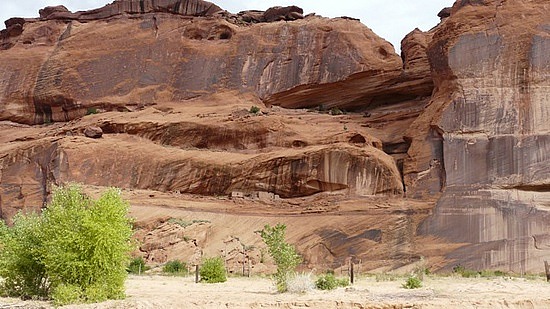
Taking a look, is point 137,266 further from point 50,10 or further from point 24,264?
point 50,10

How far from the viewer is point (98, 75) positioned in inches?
1944

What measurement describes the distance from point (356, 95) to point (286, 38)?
717 centimetres

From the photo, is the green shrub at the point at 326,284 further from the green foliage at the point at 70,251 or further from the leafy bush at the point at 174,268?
the leafy bush at the point at 174,268

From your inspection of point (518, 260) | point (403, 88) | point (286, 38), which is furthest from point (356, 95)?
point (518, 260)

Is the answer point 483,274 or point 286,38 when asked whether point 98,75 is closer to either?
point 286,38

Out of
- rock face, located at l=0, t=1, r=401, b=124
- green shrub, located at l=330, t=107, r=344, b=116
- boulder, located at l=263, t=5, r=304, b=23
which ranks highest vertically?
boulder, located at l=263, t=5, r=304, b=23

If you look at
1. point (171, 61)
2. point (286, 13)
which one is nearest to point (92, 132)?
point (171, 61)

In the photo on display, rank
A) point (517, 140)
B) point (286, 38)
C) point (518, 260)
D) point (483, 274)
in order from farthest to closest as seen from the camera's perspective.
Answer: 1. point (286, 38)
2. point (517, 140)
3. point (518, 260)
4. point (483, 274)

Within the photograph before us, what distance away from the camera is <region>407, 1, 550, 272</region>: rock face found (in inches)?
1186

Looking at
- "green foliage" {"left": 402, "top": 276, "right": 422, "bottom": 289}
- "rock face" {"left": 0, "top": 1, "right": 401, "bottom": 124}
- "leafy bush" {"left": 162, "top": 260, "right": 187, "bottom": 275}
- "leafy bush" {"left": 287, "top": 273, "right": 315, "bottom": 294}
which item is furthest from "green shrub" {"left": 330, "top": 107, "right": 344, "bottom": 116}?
"leafy bush" {"left": 287, "top": 273, "right": 315, "bottom": 294}

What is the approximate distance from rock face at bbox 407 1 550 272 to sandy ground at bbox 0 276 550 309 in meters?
5.08

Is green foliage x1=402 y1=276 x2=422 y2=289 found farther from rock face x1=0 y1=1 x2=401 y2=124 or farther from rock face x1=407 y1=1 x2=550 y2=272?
rock face x1=0 y1=1 x2=401 y2=124

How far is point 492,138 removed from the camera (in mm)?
32188

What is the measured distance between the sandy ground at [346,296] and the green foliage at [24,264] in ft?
2.72
